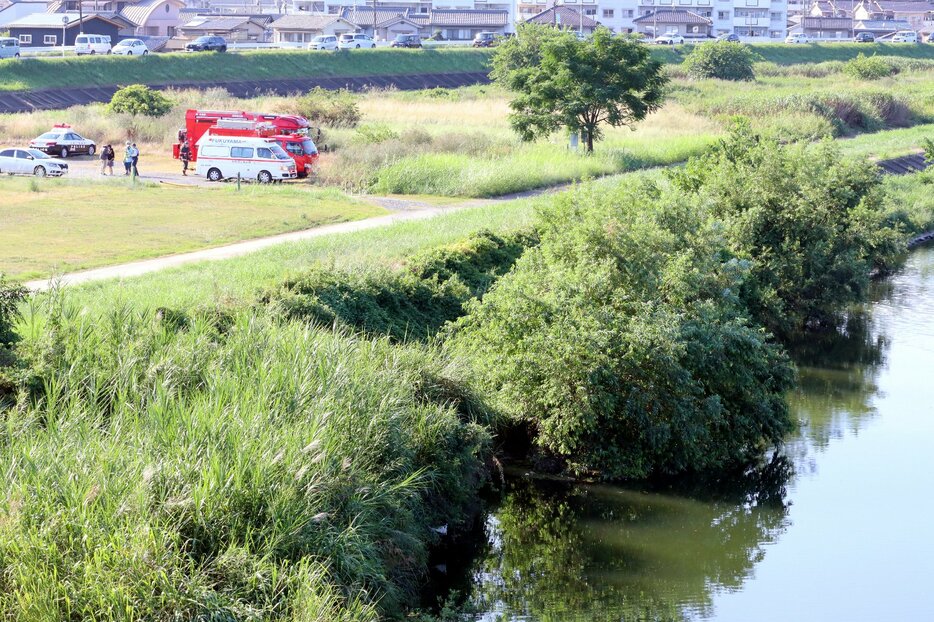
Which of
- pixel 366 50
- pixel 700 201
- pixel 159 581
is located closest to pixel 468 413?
pixel 159 581

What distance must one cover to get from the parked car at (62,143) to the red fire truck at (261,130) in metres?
4.32

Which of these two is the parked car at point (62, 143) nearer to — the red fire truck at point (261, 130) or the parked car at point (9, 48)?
the red fire truck at point (261, 130)

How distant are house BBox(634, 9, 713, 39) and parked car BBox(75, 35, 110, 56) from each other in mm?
62998

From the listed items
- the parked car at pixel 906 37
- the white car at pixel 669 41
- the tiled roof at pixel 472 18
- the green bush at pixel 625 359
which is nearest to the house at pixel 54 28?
the tiled roof at pixel 472 18

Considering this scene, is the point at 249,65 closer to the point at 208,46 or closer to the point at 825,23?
the point at 208,46

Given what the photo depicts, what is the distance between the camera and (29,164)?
39.8 metres

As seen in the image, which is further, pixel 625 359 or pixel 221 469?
pixel 625 359

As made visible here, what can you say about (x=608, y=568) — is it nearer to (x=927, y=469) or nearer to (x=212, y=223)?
(x=927, y=469)

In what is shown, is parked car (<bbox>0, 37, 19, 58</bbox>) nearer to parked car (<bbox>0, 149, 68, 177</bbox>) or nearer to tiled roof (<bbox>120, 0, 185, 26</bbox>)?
tiled roof (<bbox>120, 0, 185, 26</bbox>)

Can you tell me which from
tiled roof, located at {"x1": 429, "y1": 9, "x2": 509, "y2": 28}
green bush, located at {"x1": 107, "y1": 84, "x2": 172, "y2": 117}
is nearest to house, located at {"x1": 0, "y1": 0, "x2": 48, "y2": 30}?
tiled roof, located at {"x1": 429, "y1": 9, "x2": 509, "y2": 28}

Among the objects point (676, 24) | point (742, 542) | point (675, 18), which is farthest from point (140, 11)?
point (742, 542)

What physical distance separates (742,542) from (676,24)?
380 feet

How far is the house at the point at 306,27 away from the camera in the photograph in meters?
108

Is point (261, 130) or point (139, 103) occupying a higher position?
point (139, 103)
